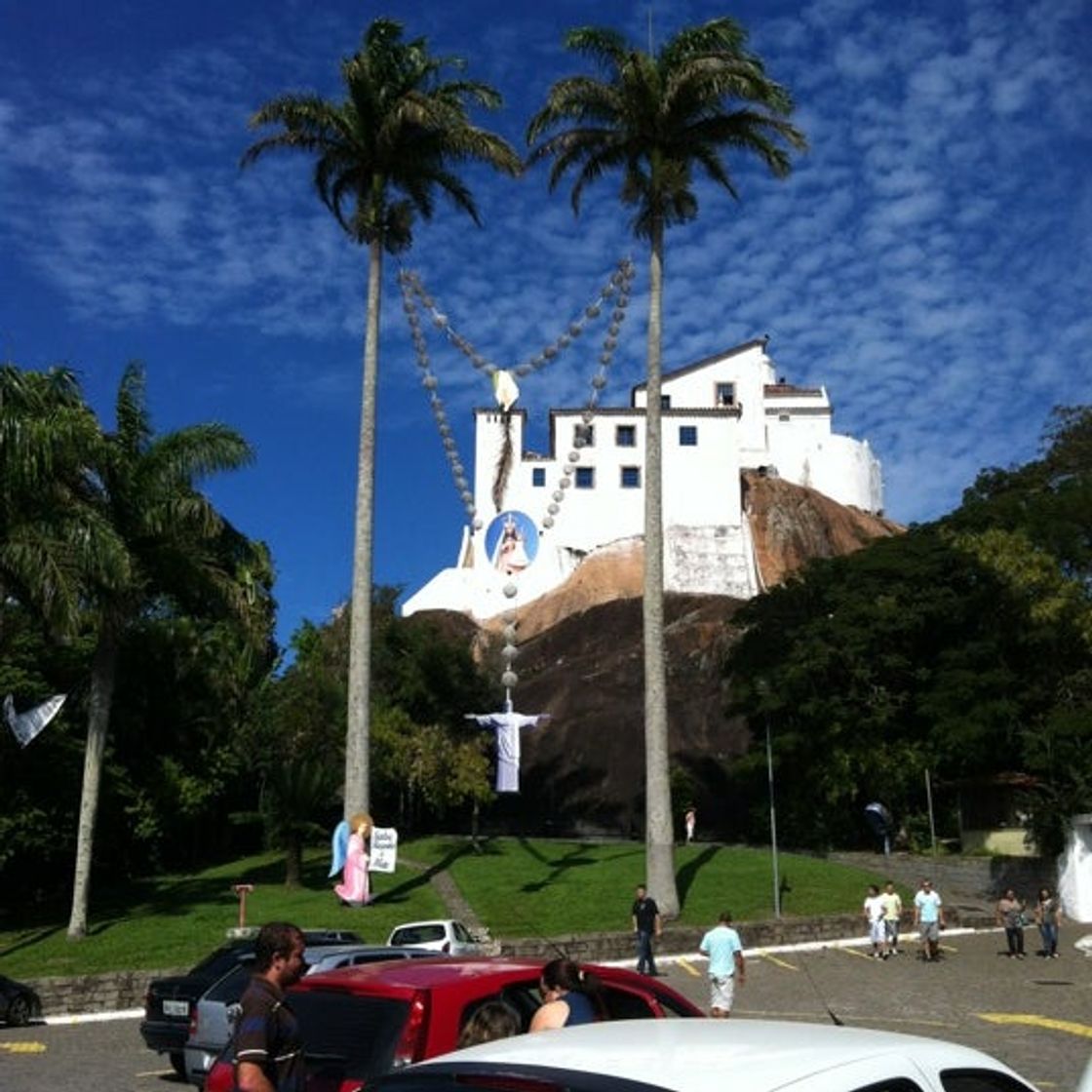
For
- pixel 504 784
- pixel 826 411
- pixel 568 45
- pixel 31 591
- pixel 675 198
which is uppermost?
pixel 826 411

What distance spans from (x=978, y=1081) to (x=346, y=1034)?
286cm

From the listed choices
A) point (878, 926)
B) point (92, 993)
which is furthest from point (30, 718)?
point (878, 926)

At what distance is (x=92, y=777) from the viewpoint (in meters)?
25.6

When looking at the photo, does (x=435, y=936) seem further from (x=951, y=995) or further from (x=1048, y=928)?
(x=1048, y=928)

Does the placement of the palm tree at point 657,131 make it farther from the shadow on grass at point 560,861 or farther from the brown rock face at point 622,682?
the brown rock face at point 622,682

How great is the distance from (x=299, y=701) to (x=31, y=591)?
1022 inches

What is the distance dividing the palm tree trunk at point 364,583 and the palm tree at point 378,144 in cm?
3

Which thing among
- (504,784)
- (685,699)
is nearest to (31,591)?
(504,784)

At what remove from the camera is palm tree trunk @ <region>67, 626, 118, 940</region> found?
25.3 meters

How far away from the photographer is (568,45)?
30031 mm

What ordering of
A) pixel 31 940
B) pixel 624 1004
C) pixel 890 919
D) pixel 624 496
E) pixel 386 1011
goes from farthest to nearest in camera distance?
1. pixel 624 496
2. pixel 31 940
3. pixel 890 919
4. pixel 624 1004
5. pixel 386 1011

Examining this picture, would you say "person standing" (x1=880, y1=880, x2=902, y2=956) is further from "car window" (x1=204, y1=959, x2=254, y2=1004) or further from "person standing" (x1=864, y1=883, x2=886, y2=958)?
"car window" (x1=204, y1=959, x2=254, y2=1004)

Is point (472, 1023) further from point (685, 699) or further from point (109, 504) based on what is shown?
point (685, 699)

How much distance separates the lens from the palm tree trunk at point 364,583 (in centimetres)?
2727
